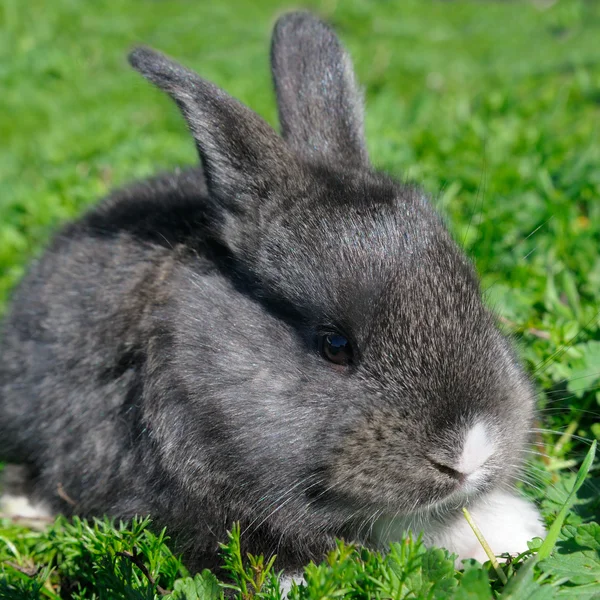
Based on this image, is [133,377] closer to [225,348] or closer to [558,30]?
[225,348]

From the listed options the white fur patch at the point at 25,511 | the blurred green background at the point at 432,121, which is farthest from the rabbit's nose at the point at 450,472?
the white fur patch at the point at 25,511

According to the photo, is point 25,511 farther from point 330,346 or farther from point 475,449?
point 475,449

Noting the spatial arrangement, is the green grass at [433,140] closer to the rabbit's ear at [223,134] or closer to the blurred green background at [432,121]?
the blurred green background at [432,121]

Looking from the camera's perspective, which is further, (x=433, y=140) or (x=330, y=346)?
(x=433, y=140)

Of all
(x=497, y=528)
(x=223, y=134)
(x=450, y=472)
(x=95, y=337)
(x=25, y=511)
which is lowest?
(x=25, y=511)

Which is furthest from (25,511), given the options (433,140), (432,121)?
(432,121)

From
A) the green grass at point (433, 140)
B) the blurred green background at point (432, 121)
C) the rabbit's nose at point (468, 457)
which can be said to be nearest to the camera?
the rabbit's nose at point (468, 457)

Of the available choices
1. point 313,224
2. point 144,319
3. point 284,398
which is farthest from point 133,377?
point 313,224
